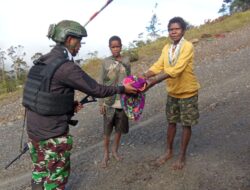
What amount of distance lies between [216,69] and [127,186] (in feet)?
24.3

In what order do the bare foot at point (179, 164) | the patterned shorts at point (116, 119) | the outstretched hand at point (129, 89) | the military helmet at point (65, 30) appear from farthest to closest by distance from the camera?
the patterned shorts at point (116, 119), the bare foot at point (179, 164), the outstretched hand at point (129, 89), the military helmet at point (65, 30)

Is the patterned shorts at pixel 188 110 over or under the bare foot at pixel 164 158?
over

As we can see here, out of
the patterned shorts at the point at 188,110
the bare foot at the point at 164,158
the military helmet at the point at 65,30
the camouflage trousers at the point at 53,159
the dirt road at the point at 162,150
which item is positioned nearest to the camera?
the military helmet at the point at 65,30

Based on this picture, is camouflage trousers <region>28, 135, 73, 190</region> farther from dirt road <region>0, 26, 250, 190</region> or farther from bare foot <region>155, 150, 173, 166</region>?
bare foot <region>155, 150, 173, 166</region>

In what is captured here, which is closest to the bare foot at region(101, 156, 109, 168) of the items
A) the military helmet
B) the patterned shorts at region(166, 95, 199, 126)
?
the patterned shorts at region(166, 95, 199, 126)

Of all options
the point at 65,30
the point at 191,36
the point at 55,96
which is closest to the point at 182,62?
the point at 65,30

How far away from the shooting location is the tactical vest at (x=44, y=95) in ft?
13.0

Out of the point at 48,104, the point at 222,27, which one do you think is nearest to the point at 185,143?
the point at 48,104

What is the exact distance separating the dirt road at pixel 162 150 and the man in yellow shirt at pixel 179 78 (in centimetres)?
40

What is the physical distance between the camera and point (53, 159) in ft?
13.8

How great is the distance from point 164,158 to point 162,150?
19.3 inches

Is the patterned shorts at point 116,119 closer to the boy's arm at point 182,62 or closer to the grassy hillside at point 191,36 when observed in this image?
the boy's arm at point 182,62

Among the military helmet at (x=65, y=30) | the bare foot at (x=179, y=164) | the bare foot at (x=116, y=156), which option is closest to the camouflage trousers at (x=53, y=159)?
the military helmet at (x=65, y=30)

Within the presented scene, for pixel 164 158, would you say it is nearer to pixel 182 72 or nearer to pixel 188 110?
pixel 188 110
